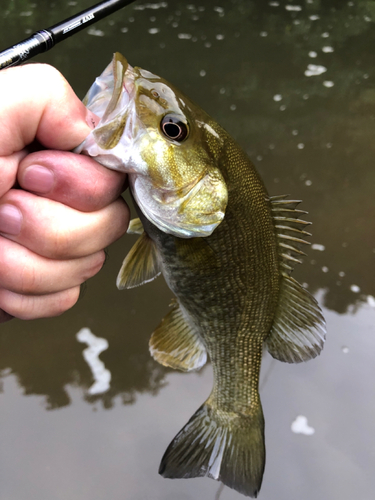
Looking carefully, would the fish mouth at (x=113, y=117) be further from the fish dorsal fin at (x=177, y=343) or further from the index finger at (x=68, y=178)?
the fish dorsal fin at (x=177, y=343)

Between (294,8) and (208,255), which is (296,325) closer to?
(208,255)

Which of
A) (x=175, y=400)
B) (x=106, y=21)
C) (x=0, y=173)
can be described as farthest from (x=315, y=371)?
(x=106, y=21)

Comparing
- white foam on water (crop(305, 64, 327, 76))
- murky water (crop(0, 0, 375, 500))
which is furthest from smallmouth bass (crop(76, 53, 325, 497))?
white foam on water (crop(305, 64, 327, 76))

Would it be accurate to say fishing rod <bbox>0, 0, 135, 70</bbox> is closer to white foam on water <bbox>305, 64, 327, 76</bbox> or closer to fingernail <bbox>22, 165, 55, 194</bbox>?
fingernail <bbox>22, 165, 55, 194</bbox>

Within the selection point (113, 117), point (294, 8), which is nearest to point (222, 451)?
point (113, 117)

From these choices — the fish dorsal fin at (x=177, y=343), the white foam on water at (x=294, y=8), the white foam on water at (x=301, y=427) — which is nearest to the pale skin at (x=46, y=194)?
the fish dorsal fin at (x=177, y=343)

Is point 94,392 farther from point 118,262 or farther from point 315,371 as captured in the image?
point 315,371
